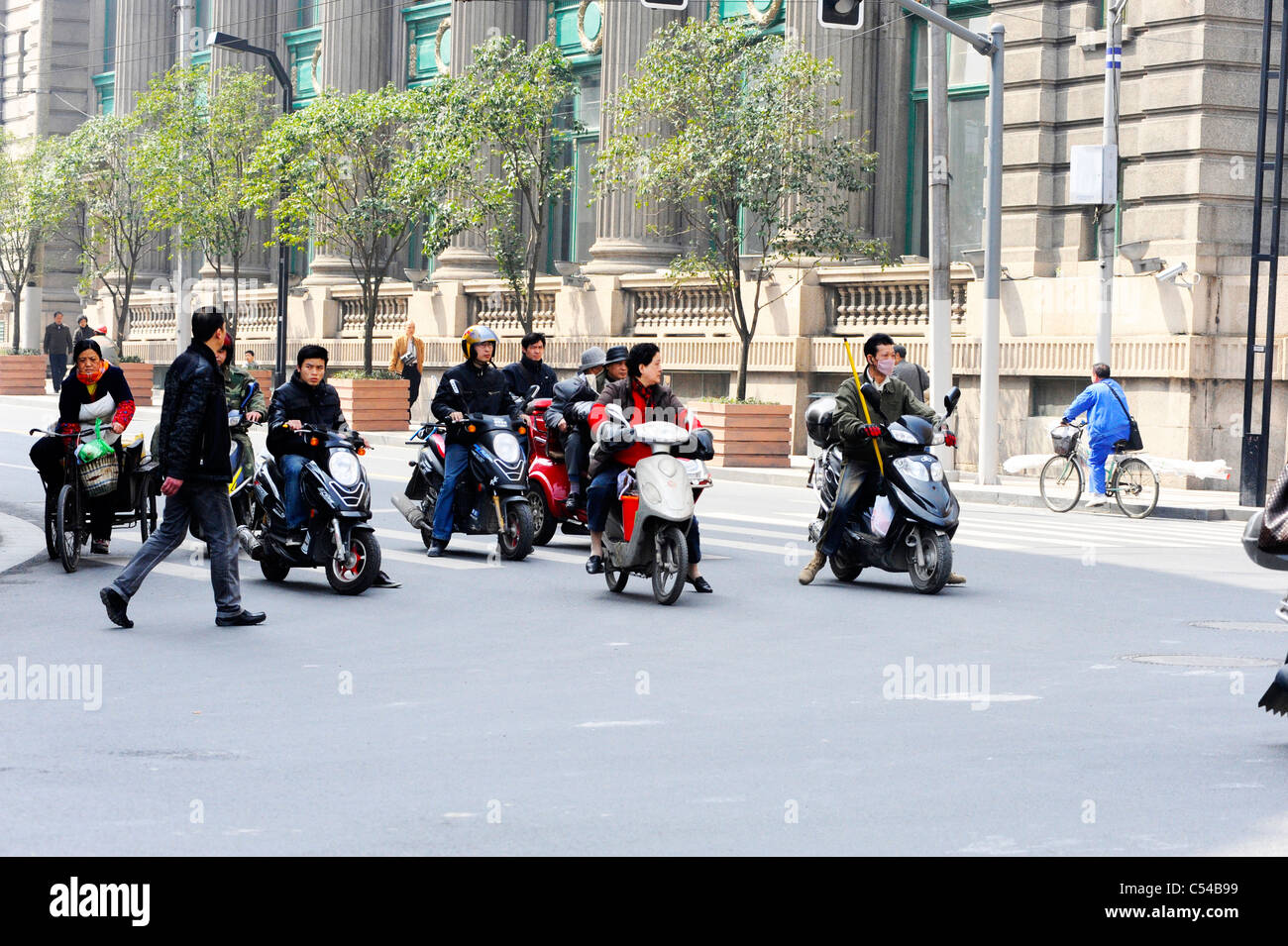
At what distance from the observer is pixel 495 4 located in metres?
38.6

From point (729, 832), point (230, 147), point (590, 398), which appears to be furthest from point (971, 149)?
point (729, 832)

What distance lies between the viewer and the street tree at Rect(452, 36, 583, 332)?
33.6 metres

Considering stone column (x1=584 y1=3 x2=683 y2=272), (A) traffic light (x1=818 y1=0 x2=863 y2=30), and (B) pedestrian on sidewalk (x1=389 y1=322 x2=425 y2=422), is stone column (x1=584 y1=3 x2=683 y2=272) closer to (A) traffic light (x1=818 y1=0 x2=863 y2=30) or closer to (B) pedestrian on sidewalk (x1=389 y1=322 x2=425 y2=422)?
(B) pedestrian on sidewalk (x1=389 y1=322 x2=425 y2=422)

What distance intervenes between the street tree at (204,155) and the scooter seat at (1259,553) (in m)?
35.5

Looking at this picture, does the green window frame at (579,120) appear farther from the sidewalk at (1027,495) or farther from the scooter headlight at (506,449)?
the scooter headlight at (506,449)

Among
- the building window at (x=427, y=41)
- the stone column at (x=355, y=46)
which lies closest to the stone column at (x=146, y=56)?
the stone column at (x=355, y=46)

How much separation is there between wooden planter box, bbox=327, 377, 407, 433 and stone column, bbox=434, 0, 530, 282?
3.40 m

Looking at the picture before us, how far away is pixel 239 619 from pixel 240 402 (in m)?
5.80

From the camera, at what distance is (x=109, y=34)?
58.1m

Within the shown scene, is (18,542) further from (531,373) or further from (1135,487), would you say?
(1135,487)

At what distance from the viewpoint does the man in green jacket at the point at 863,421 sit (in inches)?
543
